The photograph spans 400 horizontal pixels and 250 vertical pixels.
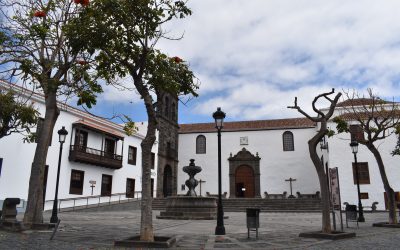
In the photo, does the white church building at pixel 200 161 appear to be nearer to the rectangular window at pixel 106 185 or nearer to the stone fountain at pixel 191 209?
the rectangular window at pixel 106 185

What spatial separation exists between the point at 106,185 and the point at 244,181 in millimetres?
12490

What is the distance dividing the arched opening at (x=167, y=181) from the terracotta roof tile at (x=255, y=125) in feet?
13.5

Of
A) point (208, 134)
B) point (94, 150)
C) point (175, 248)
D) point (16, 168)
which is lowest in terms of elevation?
point (175, 248)

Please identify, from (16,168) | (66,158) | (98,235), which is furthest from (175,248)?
(66,158)

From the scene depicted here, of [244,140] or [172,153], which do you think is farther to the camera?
[244,140]

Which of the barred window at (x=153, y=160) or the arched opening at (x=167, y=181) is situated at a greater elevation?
the barred window at (x=153, y=160)

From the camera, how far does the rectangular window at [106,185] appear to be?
24203 mm

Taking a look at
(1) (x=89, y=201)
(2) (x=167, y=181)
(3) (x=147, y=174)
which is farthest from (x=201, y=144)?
(3) (x=147, y=174)

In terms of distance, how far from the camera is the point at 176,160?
3278 cm

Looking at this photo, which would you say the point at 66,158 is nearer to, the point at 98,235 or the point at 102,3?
the point at 98,235

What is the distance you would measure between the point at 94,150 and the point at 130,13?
17.4m

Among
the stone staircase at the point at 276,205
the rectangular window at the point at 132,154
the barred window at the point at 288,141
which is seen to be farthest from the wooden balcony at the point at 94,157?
the barred window at the point at 288,141

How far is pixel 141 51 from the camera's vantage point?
749 cm

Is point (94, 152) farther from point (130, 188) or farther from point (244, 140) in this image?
point (244, 140)
